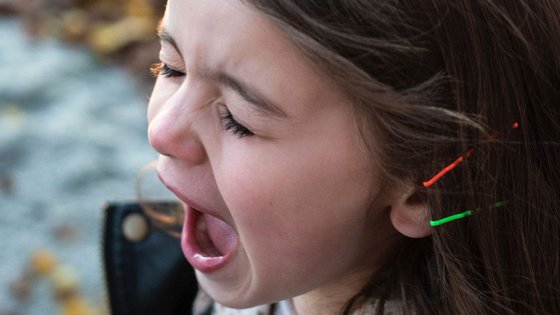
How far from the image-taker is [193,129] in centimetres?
125

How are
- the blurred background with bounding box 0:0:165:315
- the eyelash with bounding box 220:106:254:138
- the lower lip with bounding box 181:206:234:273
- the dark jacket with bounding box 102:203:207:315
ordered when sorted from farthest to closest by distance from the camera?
the blurred background with bounding box 0:0:165:315, the dark jacket with bounding box 102:203:207:315, the lower lip with bounding box 181:206:234:273, the eyelash with bounding box 220:106:254:138

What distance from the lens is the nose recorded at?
49.1 inches

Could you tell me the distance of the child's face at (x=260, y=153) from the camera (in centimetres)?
115

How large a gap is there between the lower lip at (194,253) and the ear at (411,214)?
27 cm

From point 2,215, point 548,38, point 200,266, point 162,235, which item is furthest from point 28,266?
point 548,38

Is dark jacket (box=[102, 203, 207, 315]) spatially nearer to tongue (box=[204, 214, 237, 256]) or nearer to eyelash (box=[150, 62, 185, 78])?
tongue (box=[204, 214, 237, 256])

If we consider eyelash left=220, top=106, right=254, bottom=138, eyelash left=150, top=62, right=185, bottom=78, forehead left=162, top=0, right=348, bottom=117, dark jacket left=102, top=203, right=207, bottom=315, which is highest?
forehead left=162, top=0, right=348, bottom=117

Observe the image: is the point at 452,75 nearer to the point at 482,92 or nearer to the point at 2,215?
the point at 482,92

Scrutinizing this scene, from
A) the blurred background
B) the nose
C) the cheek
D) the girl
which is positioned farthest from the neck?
the blurred background

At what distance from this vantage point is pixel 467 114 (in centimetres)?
117

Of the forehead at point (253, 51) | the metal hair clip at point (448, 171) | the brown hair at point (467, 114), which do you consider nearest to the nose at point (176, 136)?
the forehead at point (253, 51)

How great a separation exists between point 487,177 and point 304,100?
0.96ft

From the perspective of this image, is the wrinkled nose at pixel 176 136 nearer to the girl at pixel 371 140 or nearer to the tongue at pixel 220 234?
the girl at pixel 371 140

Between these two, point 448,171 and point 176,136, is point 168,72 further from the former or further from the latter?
point 448,171
